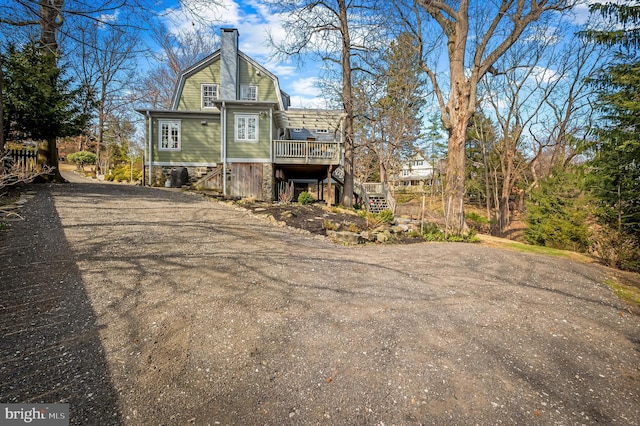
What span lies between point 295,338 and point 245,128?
1428 centimetres

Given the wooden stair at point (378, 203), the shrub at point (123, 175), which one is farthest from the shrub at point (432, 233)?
the shrub at point (123, 175)

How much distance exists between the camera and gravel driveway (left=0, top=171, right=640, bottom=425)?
2389 millimetres

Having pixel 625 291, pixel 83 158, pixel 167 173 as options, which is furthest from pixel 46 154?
pixel 625 291

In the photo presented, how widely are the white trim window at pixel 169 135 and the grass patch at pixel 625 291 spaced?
59.3 feet

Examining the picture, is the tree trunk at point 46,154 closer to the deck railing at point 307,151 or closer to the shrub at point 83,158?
the deck railing at point 307,151

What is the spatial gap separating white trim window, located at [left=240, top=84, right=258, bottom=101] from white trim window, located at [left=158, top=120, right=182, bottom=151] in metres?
4.16

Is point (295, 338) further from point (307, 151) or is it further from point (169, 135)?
point (169, 135)

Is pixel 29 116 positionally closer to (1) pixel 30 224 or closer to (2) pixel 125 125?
(1) pixel 30 224

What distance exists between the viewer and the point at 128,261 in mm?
4859

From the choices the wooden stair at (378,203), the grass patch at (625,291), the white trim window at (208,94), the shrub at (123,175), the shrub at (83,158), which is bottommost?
the grass patch at (625,291)

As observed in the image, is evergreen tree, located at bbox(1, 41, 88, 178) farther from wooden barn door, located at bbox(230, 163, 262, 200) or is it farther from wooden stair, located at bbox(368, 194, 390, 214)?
wooden stair, located at bbox(368, 194, 390, 214)

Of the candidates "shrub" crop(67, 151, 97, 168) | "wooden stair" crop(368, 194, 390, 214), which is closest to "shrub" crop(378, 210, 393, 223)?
"wooden stair" crop(368, 194, 390, 214)

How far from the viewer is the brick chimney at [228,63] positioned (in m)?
18.3

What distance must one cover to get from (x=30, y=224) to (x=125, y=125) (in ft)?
89.7
